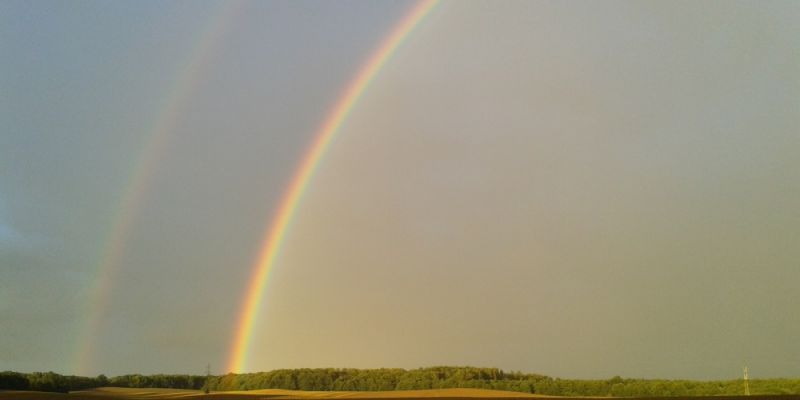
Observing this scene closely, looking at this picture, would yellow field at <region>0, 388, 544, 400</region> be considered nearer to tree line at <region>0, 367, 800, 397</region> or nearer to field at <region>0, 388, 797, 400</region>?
field at <region>0, 388, 797, 400</region>

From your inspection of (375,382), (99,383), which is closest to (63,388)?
(99,383)

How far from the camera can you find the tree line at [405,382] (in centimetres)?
4706

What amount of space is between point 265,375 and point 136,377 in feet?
38.5

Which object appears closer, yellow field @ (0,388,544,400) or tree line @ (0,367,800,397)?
yellow field @ (0,388,544,400)

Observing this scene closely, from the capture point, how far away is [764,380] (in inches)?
1859

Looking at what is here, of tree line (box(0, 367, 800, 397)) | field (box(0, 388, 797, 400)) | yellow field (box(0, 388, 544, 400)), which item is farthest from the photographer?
tree line (box(0, 367, 800, 397))

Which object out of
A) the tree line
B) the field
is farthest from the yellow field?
the tree line

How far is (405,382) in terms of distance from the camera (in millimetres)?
63594

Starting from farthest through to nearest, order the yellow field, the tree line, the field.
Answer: the tree line < the yellow field < the field

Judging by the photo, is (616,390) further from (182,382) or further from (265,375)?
(182,382)

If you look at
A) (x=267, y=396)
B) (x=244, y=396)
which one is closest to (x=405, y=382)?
(x=267, y=396)

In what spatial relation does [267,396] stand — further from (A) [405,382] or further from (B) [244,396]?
(A) [405,382]

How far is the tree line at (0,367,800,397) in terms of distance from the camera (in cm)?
4706

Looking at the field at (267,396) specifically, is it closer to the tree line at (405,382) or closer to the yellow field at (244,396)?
the yellow field at (244,396)
